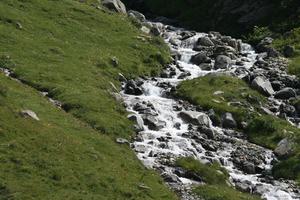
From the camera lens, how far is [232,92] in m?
61.6

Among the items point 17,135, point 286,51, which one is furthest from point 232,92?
point 17,135

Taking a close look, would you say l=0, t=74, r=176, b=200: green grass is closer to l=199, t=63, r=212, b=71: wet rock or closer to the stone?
the stone

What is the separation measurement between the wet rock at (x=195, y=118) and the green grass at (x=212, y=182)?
27.5 ft

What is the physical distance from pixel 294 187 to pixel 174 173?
9116 mm

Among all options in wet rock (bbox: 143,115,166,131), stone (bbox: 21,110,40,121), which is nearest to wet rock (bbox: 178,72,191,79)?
wet rock (bbox: 143,115,166,131)

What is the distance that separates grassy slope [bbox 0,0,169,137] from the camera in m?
50.6

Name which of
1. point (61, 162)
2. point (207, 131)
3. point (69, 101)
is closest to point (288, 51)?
point (207, 131)

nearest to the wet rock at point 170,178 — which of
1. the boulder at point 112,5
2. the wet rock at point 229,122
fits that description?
the wet rock at point 229,122

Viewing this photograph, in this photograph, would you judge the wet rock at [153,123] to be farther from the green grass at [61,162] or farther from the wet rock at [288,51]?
the wet rock at [288,51]

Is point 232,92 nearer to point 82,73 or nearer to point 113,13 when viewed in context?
point 82,73

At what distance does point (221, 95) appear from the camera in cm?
6072

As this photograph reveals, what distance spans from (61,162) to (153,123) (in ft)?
51.9

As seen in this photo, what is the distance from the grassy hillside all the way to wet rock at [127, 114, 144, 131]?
0.84 m

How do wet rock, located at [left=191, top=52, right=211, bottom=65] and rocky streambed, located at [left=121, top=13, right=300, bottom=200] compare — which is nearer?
rocky streambed, located at [left=121, top=13, right=300, bottom=200]
